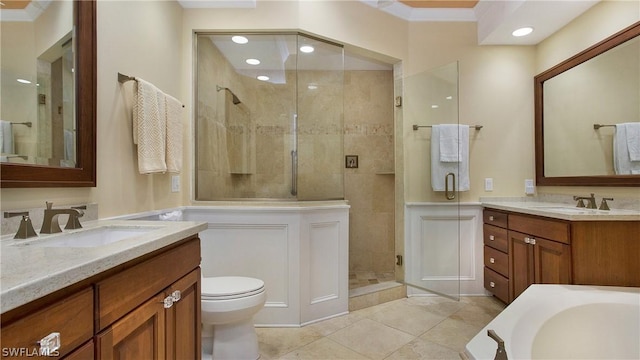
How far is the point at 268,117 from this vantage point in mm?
2893

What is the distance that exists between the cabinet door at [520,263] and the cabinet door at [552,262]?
0.06 meters

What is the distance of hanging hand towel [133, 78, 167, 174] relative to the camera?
158 centimetres

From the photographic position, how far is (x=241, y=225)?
2.16 metres

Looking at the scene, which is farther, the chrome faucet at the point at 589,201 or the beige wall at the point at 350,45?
the chrome faucet at the point at 589,201

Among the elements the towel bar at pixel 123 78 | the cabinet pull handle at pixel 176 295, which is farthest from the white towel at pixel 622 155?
the towel bar at pixel 123 78

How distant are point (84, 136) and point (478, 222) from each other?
304 centimetres

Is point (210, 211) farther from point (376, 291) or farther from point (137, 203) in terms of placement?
point (376, 291)

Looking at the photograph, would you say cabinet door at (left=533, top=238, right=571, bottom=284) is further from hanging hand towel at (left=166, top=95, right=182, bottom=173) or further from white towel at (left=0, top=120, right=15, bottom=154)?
white towel at (left=0, top=120, right=15, bottom=154)

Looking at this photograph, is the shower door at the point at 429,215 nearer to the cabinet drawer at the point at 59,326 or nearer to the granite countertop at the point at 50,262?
the granite countertop at the point at 50,262

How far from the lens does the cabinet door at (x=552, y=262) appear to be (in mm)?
1816

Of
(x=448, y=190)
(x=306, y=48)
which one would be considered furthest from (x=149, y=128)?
(x=448, y=190)

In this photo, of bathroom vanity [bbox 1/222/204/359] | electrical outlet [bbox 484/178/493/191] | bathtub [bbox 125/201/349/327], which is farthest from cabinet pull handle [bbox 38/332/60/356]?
electrical outlet [bbox 484/178/493/191]

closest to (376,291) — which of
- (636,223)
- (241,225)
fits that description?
(241,225)

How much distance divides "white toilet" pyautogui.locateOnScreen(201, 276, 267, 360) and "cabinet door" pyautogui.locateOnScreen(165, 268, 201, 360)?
11.9 inches
